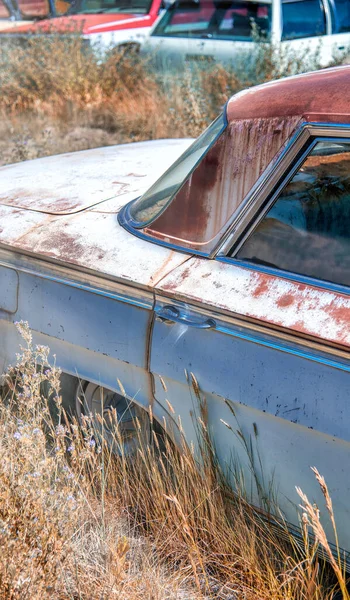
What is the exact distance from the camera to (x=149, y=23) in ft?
31.6

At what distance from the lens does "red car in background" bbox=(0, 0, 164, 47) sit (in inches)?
351

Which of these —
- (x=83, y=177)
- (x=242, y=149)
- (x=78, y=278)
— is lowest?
(x=78, y=278)

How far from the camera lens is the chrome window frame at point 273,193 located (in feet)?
6.43

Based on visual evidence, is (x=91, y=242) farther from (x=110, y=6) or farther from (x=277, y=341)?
(x=110, y=6)

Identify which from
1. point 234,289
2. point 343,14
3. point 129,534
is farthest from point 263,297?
point 343,14

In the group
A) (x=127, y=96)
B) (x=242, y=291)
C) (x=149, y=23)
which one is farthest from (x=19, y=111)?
(x=242, y=291)

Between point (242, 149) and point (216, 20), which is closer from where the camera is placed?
point (242, 149)

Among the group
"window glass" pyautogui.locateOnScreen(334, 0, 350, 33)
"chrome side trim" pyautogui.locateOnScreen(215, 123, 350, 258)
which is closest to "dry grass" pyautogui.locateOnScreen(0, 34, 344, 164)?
"window glass" pyautogui.locateOnScreen(334, 0, 350, 33)

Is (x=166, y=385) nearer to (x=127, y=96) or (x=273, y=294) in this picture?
(x=273, y=294)

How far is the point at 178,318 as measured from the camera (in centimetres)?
207

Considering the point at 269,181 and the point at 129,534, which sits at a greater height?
the point at 269,181

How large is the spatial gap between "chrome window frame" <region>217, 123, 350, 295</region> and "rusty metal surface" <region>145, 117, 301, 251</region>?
0.03 metres

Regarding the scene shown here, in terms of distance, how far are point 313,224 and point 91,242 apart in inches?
30.8

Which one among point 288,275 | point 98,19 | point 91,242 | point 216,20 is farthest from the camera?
point 98,19
